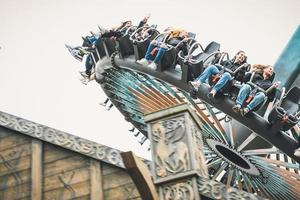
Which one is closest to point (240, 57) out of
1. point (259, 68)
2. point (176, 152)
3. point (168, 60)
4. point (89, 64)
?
point (259, 68)

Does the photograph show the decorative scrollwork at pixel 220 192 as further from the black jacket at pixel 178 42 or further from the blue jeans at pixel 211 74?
the black jacket at pixel 178 42

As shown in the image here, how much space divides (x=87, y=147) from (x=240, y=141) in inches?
472

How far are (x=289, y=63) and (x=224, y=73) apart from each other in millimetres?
5972

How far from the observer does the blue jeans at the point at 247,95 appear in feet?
60.4

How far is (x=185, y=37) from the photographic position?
809 inches

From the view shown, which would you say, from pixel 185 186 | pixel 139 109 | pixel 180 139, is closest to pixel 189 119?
pixel 180 139

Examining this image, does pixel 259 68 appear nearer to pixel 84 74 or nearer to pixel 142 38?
pixel 142 38

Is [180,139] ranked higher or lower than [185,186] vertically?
higher

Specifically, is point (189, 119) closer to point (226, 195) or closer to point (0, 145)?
point (226, 195)

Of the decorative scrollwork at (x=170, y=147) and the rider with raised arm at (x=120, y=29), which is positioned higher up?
the rider with raised arm at (x=120, y=29)

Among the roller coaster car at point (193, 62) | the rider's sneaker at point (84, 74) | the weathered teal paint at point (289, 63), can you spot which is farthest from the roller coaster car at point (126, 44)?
the weathered teal paint at point (289, 63)

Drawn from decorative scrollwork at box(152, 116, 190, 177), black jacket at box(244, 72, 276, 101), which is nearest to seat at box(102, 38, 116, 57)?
black jacket at box(244, 72, 276, 101)

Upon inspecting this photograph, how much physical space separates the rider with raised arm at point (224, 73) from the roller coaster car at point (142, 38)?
2379 millimetres

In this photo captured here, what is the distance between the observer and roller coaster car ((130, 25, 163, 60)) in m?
21.0
